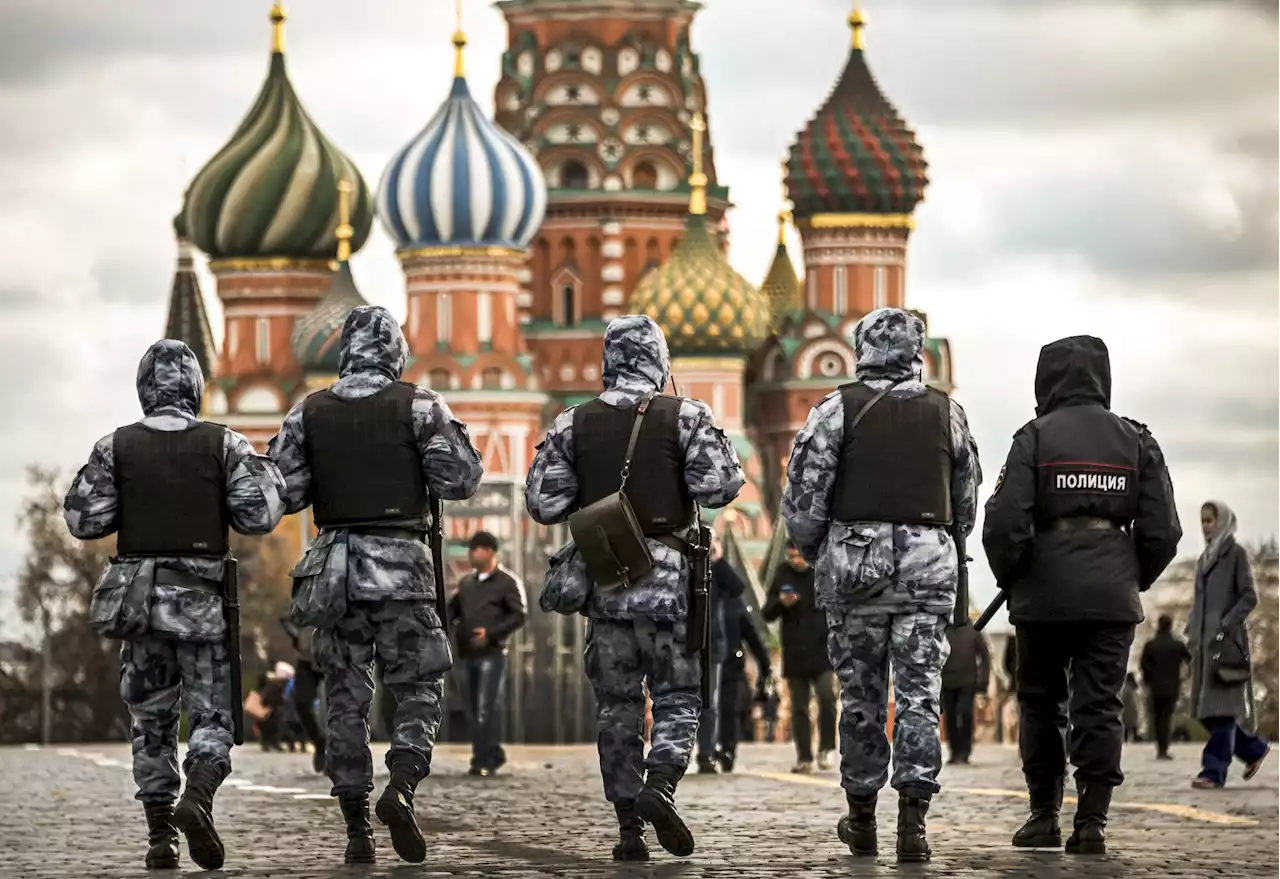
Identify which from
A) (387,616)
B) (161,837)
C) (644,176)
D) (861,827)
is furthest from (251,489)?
(644,176)

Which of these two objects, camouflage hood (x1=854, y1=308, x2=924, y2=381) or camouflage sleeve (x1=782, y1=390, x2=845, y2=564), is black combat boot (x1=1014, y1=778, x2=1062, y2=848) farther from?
camouflage hood (x1=854, y1=308, x2=924, y2=381)

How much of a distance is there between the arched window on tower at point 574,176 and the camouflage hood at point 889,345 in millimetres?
73643

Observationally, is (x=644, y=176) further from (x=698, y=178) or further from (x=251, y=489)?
(x=251, y=489)

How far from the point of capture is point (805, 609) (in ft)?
75.6

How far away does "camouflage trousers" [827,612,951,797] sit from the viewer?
1405 cm

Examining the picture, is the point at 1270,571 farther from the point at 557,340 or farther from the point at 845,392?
the point at 845,392

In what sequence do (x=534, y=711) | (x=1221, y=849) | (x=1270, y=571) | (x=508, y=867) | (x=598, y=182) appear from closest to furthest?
(x=508, y=867)
(x=1221, y=849)
(x=534, y=711)
(x=1270, y=571)
(x=598, y=182)

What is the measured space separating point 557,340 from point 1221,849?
244 ft

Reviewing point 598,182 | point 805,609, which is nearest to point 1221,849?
point 805,609

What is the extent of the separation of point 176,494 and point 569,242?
74495mm

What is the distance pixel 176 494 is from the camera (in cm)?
1425

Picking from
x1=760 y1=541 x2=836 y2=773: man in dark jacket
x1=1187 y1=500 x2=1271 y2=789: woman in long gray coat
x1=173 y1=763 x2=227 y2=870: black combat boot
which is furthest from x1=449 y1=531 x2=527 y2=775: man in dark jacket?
x1=173 y1=763 x2=227 y2=870: black combat boot

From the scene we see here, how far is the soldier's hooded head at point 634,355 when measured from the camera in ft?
47.2

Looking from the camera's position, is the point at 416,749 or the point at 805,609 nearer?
the point at 416,749
